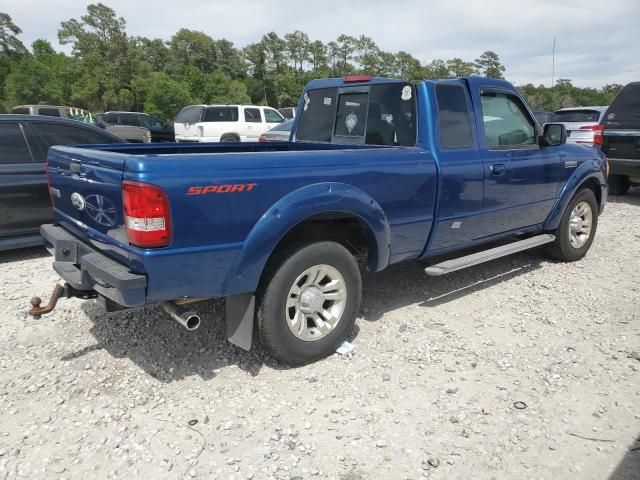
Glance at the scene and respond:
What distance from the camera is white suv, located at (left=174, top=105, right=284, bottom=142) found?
54.0 feet

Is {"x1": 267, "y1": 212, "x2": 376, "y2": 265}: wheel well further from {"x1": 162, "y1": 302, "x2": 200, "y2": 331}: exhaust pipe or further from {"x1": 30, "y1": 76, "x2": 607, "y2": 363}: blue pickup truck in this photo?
{"x1": 162, "y1": 302, "x2": 200, "y2": 331}: exhaust pipe

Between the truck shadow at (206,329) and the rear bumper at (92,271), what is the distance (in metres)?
0.72

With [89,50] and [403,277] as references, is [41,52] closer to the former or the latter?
[89,50]

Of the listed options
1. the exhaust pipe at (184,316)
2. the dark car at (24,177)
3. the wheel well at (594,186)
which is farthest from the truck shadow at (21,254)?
the wheel well at (594,186)

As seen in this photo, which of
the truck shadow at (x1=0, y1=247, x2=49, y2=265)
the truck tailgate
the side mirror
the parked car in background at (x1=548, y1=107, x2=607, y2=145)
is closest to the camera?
the truck tailgate

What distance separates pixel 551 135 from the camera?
5.04 metres

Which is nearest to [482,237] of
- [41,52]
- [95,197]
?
[95,197]

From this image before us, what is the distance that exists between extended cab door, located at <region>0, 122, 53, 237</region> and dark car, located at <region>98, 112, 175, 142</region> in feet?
50.8

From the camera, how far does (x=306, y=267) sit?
3307mm

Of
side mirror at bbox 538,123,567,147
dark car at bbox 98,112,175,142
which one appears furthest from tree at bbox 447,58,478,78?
side mirror at bbox 538,123,567,147

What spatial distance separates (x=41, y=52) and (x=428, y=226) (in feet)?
271

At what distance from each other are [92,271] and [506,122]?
383cm

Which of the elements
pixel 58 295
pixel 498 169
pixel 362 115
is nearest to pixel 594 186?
pixel 498 169

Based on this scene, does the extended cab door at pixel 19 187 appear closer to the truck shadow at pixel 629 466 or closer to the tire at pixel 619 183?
the truck shadow at pixel 629 466
